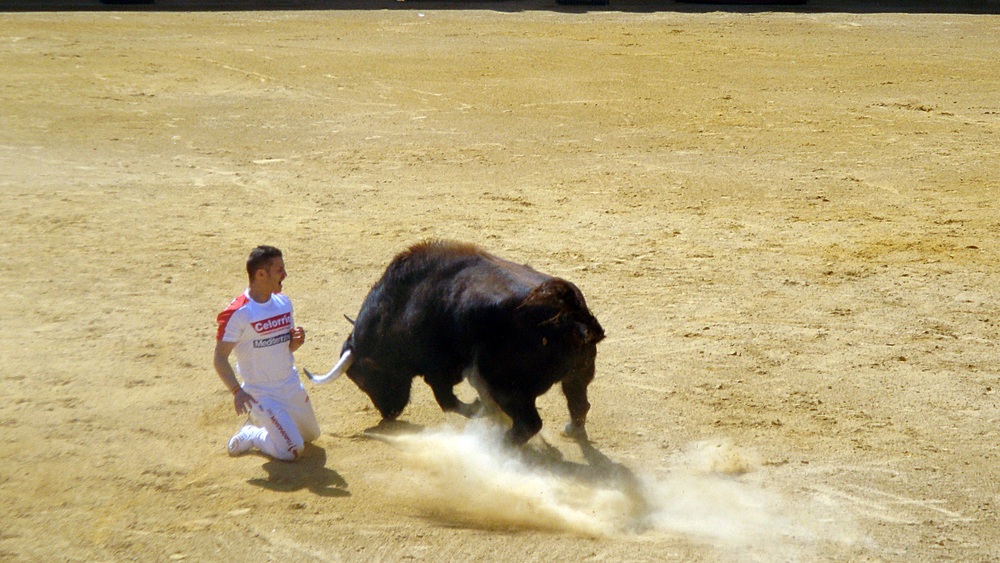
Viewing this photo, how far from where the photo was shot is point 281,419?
5.43 metres

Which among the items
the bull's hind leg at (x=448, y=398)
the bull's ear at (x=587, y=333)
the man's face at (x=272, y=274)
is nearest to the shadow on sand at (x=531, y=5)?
the bull's hind leg at (x=448, y=398)

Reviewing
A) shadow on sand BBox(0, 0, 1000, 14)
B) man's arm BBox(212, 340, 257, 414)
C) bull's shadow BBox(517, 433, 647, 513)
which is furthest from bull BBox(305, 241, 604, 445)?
shadow on sand BBox(0, 0, 1000, 14)

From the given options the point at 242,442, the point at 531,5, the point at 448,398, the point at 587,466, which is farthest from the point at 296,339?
the point at 531,5

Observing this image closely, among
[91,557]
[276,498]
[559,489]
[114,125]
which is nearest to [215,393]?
[276,498]

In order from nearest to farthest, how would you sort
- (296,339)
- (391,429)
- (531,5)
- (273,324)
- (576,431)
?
1. (273,324)
2. (296,339)
3. (576,431)
4. (391,429)
5. (531,5)

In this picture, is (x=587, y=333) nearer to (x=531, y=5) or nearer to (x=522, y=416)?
(x=522, y=416)

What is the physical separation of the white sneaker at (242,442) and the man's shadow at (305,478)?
0.50ft

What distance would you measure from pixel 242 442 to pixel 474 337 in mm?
1377

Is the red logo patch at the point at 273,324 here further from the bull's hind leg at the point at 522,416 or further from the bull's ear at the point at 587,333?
the bull's ear at the point at 587,333

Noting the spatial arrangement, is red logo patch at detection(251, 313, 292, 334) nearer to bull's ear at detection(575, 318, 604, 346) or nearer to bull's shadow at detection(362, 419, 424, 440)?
bull's shadow at detection(362, 419, 424, 440)

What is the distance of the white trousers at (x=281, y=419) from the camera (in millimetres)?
5426

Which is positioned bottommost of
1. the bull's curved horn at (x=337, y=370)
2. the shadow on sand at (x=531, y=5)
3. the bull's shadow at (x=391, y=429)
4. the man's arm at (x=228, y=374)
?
the bull's shadow at (x=391, y=429)

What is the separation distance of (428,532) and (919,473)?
259 centimetres

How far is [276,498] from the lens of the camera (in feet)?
16.7
